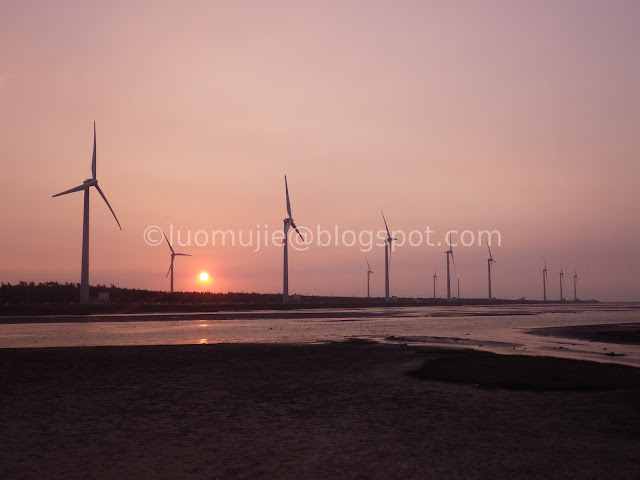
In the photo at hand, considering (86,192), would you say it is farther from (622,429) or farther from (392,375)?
(622,429)

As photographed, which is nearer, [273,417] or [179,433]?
[179,433]

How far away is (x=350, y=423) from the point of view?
42.4 ft

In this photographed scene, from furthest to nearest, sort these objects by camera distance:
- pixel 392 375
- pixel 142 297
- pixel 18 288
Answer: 1. pixel 142 297
2. pixel 18 288
3. pixel 392 375

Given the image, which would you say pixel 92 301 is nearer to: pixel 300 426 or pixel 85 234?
pixel 85 234

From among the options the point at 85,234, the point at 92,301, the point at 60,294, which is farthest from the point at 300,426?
the point at 60,294

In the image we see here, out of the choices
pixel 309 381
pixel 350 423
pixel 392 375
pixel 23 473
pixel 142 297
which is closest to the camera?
pixel 23 473

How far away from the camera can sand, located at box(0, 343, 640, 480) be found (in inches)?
380

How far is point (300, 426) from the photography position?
1273cm

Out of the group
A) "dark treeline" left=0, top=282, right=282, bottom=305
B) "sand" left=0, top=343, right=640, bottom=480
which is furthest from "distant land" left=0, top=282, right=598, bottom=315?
"sand" left=0, top=343, right=640, bottom=480

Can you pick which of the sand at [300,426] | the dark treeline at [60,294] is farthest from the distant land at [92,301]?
the sand at [300,426]

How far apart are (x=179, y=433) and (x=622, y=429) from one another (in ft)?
30.6

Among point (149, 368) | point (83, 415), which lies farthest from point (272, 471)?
point (149, 368)

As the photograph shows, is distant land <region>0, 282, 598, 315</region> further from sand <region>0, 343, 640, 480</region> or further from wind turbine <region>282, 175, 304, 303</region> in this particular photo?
sand <region>0, 343, 640, 480</region>

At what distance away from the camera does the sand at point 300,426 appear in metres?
9.64
